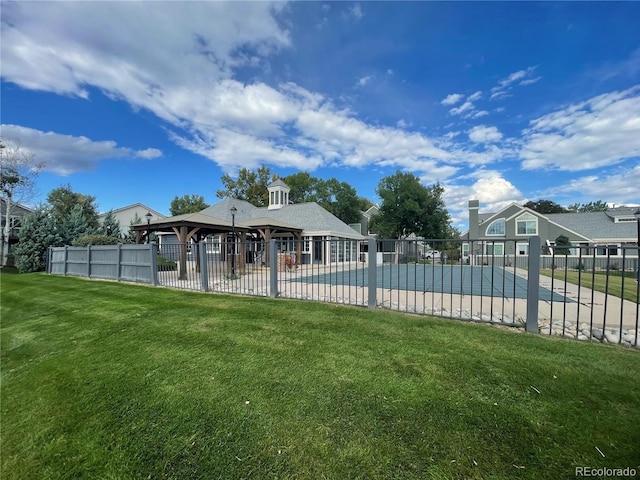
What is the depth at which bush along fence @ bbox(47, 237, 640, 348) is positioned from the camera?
4.57 m

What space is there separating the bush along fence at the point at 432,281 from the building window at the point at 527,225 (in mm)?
19849

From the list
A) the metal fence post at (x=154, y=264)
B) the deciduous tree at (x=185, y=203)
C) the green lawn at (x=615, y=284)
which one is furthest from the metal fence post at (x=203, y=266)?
the deciduous tree at (x=185, y=203)

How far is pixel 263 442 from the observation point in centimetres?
211

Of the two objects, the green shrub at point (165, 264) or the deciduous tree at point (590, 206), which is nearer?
the green shrub at point (165, 264)

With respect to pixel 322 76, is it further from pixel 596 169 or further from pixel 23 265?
pixel 596 169

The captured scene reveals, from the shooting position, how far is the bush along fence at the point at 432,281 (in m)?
4.57

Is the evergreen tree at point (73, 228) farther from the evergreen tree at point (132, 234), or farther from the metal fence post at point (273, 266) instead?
the metal fence post at point (273, 266)

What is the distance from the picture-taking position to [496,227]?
3186 centimetres

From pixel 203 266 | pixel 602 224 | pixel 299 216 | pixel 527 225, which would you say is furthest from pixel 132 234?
pixel 602 224

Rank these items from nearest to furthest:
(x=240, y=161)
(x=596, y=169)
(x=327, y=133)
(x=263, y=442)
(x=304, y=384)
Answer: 1. (x=263, y=442)
2. (x=304, y=384)
3. (x=327, y=133)
4. (x=596, y=169)
5. (x=240, y=161)

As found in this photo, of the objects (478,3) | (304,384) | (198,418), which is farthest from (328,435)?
(478,3)

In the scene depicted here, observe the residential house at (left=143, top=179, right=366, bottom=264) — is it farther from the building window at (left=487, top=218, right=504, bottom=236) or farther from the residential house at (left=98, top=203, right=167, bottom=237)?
the building window at (left=487, top=218, right=504, bottom=236)

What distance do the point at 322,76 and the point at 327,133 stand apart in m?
9.35

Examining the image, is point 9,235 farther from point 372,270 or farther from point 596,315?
point 596,315
